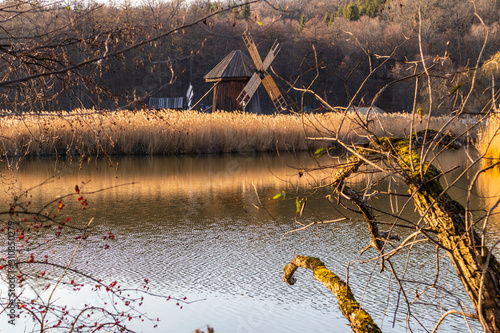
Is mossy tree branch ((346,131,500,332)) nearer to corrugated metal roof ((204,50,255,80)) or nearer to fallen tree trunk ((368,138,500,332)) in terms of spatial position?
fallen tree trunk ((368,138,500,332))

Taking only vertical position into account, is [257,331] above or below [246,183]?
above

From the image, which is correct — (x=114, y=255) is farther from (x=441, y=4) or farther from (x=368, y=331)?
(x=441, y=4)

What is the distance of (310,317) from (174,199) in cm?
465

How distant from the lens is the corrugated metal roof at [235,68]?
2250 cm

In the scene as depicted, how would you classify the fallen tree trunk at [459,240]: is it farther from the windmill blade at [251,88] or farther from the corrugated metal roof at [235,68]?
the corrugated metal roof at [235,68]

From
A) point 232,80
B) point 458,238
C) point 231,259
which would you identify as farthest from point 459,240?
point 232,80

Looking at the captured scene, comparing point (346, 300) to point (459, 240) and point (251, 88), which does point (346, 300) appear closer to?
point (459, 240)

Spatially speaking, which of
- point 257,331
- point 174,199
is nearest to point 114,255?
point 257,331

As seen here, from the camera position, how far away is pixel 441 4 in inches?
1310

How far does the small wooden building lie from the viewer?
22.6 m

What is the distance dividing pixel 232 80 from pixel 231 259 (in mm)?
18518

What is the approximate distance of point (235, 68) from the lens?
74.6 feet

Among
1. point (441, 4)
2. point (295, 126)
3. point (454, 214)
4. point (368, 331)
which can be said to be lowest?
point (295, 126)

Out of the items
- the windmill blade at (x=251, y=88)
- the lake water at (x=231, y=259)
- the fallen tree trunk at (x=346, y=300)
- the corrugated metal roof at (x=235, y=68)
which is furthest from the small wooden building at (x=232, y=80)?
the fallen tree trunk at (x=346, y=300)
